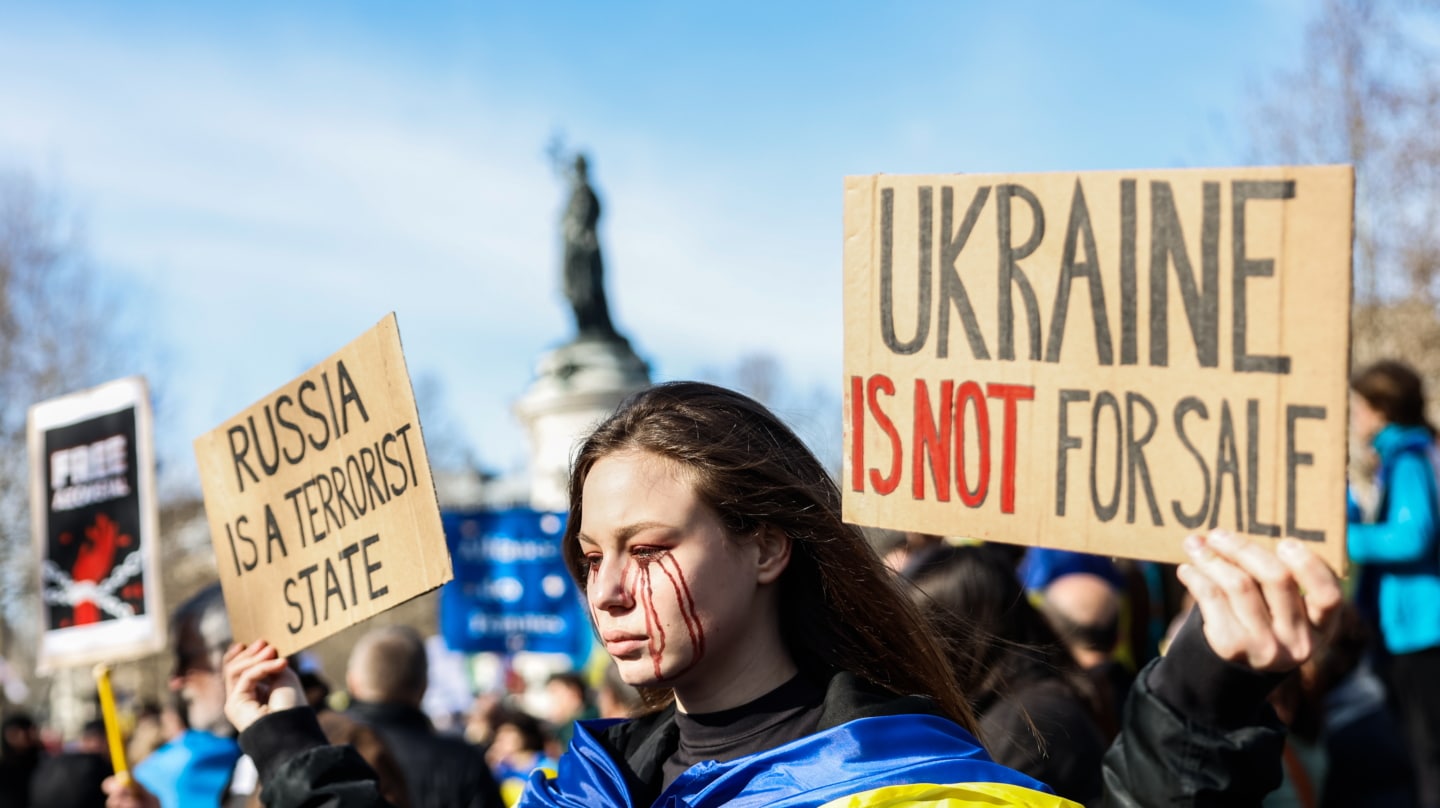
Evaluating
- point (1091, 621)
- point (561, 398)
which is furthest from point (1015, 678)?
point (561, 398)

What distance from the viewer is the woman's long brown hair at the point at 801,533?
2.32 meters

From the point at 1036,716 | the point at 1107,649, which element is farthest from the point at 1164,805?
the point at 1107,649

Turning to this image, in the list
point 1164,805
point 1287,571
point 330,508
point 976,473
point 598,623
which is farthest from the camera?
point 330,508

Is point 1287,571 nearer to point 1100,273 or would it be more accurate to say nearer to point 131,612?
point 1100,273

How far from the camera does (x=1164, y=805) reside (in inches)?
71.8

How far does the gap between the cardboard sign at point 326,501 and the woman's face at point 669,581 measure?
47 cm

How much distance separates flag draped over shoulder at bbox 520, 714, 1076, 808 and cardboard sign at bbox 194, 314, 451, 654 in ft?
2.50

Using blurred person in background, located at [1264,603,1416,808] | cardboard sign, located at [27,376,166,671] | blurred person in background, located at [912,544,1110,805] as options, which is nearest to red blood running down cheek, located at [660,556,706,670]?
blurred person in background, located at [912,544,1110,805]

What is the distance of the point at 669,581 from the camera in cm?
224

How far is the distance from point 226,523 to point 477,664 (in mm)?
20787

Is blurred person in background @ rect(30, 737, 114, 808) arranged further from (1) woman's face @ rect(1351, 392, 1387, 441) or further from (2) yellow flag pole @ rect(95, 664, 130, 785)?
(1) woman's face @ rect(1351, 392, 1387, 441)

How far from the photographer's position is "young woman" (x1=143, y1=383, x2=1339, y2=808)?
2.04m

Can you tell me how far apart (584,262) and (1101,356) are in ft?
75.0

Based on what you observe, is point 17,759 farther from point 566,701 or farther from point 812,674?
point 812,674
